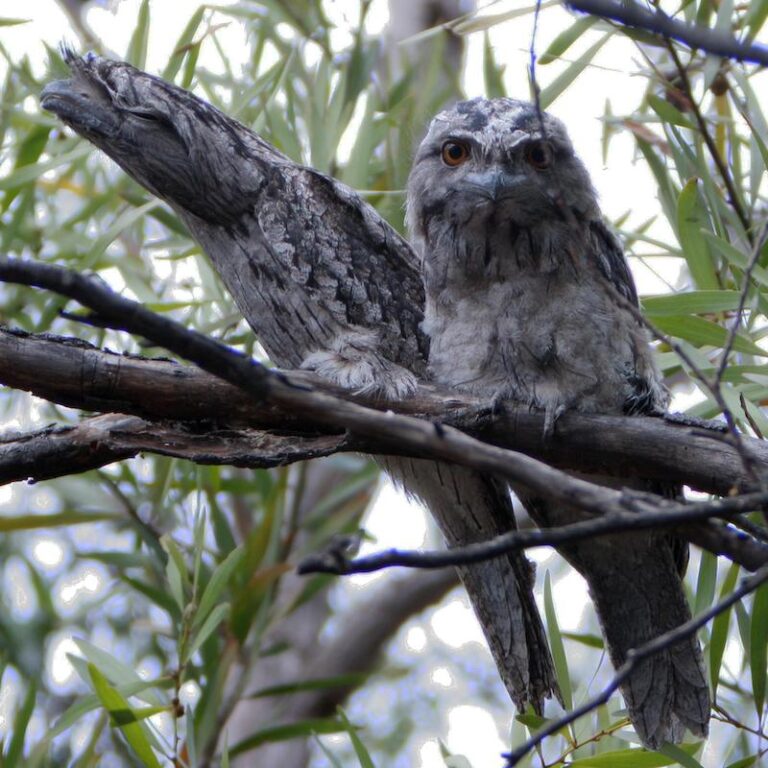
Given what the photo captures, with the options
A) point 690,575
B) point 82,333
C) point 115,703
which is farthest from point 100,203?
point 690,575

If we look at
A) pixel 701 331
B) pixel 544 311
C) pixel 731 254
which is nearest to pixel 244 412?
pixel 544 311

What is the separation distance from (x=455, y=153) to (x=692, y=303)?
0.62 m

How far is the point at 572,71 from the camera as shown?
2.52 meters

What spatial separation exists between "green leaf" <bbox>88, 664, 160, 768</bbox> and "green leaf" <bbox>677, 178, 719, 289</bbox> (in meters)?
1.55

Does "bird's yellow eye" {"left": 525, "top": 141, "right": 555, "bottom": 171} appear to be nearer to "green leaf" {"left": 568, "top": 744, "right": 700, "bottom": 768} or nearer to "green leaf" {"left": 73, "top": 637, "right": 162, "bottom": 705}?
"green leaf" {"left": 568, "top": 744, "right": 700, "bottom": 768}

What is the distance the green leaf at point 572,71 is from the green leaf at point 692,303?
0.61m

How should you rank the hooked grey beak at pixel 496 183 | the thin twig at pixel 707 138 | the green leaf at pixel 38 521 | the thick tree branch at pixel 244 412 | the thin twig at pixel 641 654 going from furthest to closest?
the green leaf at pixel 38 521
the thin twig at pixel 707 138
the hooked grey beak at pixel 496 183
the thick tree branch at pixel 244 412
the thin twig at pixel 641 654

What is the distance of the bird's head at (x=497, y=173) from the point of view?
225 cm

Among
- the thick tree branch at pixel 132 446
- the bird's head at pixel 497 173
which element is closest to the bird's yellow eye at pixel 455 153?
the bird's head at pixel 497 173

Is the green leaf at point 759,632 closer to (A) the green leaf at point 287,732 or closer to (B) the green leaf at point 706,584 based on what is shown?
(B) the green leaf at point 706,584

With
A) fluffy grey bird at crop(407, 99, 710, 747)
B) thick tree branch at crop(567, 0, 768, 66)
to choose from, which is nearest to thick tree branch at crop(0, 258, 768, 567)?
thick tree branch at crop(567, 0, 768, 66)

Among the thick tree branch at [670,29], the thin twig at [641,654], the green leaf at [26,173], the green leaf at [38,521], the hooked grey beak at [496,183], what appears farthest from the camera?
the green leaf at [38,521]

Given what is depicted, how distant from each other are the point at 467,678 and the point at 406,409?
5242 mm

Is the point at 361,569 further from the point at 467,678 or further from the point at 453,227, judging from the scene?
the point at 467,678
